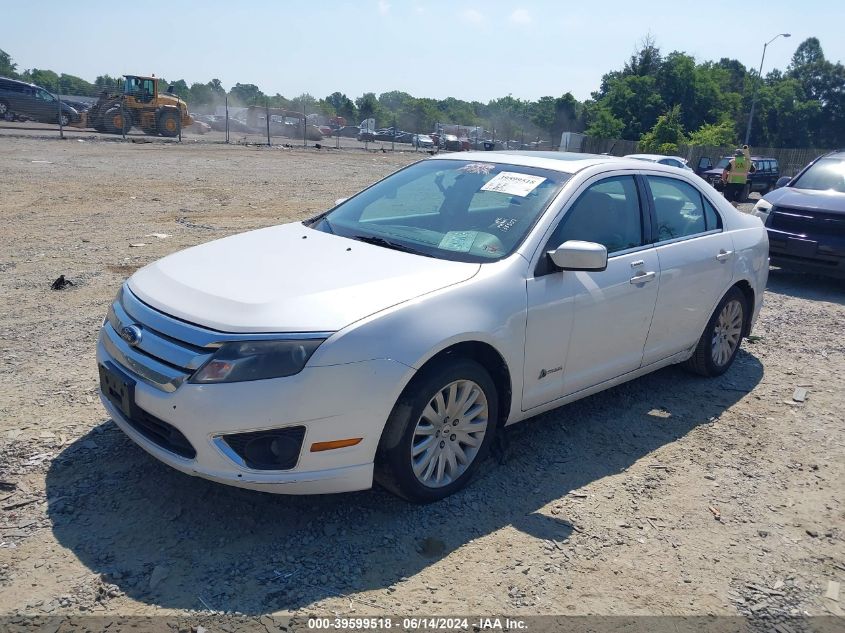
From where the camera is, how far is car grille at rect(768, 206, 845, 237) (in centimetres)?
914

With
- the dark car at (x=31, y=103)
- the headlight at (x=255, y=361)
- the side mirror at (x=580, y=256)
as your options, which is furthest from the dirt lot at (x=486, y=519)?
the dark car at (x=31, y=103)

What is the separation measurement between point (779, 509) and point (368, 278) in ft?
8.29

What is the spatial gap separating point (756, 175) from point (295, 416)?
26133 mm

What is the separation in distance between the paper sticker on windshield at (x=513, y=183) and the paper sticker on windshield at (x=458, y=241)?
0.44m

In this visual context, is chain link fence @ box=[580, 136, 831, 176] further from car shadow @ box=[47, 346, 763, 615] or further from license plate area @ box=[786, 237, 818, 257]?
car shadow @ box=[47, 346, 763, 615]

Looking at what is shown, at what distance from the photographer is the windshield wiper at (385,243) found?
155 inches

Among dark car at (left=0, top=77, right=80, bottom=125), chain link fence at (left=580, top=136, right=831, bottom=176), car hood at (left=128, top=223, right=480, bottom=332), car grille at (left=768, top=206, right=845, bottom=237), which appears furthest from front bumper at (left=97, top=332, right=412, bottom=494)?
chain link fence at (left=580, top=136, right=831, bottom=176)

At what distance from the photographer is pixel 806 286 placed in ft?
31.9

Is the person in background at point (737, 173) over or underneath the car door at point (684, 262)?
over

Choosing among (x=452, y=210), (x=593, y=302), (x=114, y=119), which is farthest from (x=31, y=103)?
(x=593, y=302)

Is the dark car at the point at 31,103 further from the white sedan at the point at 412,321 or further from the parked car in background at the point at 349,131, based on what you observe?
the parked car in background at the point at 349,131

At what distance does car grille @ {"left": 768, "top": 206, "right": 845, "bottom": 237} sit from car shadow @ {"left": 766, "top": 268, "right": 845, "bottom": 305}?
2.41 ft

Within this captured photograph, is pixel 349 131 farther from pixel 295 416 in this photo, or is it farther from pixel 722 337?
pixel 295 416

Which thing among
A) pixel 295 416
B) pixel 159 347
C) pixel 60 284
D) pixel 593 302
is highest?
pixel 593 302
